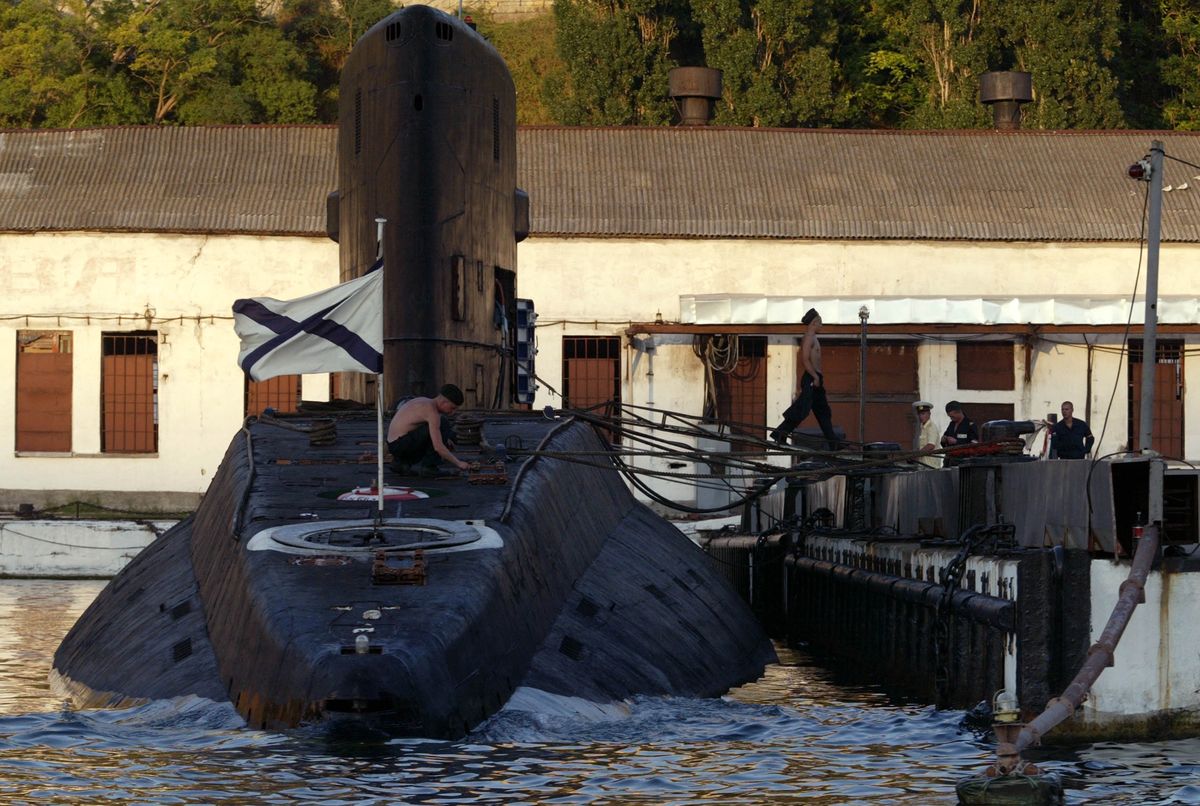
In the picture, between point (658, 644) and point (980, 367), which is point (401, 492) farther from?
point (980, 367)

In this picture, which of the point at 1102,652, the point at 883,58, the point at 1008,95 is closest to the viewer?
the point at 1102,652

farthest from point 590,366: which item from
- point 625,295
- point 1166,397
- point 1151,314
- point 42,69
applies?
point 42,69

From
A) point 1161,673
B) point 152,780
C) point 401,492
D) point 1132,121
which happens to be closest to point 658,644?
point 401,492

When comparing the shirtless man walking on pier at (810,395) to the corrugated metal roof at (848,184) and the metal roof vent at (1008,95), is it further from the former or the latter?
the metal roof vent at (1008,95)

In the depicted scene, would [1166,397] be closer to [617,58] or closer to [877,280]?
[877,280]

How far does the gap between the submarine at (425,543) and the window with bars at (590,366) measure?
847 inches

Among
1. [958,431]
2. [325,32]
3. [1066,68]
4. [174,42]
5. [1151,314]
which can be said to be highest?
[325,32]

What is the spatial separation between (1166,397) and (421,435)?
31657mm

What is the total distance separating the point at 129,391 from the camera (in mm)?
43281

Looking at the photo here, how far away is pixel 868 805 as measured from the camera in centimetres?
1073

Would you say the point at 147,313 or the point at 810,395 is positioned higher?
the point at 147,313

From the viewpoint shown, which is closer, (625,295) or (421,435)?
(421,435)

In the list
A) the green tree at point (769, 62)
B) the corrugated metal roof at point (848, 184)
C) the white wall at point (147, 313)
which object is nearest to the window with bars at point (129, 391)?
the white wall at point (147, 313)

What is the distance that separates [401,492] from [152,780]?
4213 mm
